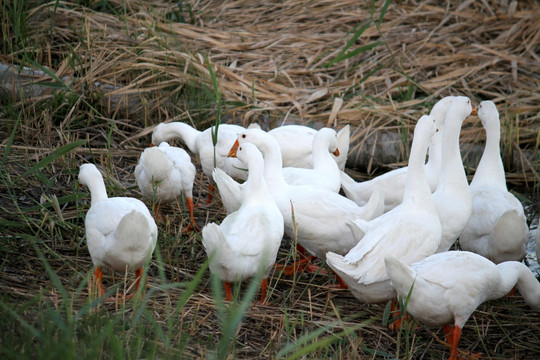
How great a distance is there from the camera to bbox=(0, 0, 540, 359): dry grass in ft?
14.3

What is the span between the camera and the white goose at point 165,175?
516 centimetres

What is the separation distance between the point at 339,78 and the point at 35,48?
10.1 feet

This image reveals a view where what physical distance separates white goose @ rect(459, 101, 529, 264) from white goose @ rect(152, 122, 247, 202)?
5.94 feet

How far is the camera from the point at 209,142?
19.2 feet

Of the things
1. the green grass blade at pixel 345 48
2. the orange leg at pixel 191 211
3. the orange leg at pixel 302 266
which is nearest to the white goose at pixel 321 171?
the orange leg at pixel 302 266

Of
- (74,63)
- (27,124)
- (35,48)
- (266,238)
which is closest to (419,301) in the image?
(266,238)

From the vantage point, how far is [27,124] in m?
6.23

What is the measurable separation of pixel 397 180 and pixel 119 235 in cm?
234

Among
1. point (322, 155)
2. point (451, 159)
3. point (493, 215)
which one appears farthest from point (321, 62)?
point (493, 215)

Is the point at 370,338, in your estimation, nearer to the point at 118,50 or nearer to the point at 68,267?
the point at 68,267

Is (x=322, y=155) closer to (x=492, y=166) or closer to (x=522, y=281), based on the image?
(x=492, y=166)

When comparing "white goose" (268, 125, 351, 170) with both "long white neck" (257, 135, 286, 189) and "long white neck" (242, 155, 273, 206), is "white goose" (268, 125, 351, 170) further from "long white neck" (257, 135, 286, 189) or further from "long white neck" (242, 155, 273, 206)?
"long white neck" (242, 155, 273, 206)

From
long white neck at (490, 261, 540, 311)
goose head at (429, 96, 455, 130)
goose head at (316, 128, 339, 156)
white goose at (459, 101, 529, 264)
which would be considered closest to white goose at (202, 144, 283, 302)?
goose head at (316, 128, 339, 156)

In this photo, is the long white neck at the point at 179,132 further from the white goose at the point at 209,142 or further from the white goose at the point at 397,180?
the white goose at the point at 397,180
